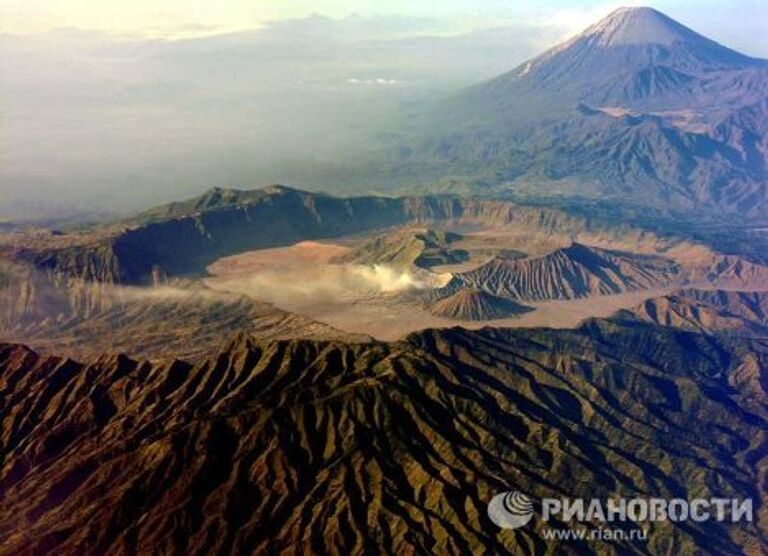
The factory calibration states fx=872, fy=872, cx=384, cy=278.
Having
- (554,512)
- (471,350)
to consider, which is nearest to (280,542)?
(554,512)

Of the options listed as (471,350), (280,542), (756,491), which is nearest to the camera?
(280,542)

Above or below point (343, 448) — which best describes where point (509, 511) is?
below

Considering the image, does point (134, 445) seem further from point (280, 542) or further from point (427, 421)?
point (427, 421)

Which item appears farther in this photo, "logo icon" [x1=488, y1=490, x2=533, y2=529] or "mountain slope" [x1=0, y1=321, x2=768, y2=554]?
"logo icon" [x1=488, y1=490, x2=533, y2=529]

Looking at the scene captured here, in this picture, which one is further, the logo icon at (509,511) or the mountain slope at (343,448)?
the logo icon at (509,511)
